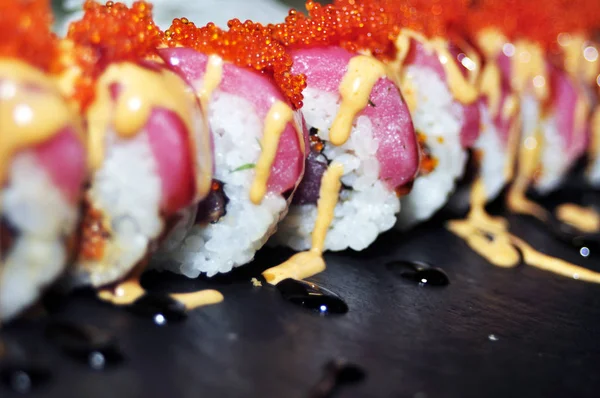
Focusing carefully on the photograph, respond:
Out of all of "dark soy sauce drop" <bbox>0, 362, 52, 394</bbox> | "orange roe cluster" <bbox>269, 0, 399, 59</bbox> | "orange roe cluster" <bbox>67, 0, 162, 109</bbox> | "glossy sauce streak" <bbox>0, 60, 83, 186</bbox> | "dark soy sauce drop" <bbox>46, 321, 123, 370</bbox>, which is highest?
"orange roe cluster" <bbox>269, 0, 399, 59</bbox>

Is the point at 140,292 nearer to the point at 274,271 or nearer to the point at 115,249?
the point at 115,249

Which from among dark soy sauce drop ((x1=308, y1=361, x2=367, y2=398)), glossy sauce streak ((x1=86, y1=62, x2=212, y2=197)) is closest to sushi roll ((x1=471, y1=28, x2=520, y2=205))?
dark soy sauce drop ((x1=308, y1=361, x2=367, y2=398))

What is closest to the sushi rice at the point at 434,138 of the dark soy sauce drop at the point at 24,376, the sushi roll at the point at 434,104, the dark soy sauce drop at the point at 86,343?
the sushi roll at the point at 434,104

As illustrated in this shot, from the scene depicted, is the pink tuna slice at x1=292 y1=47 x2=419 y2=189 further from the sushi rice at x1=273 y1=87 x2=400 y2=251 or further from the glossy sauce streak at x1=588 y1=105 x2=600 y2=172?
the glossy sauce streak at x1=588 y1=105 x2=600 y2=172

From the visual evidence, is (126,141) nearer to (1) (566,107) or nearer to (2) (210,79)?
(2) (210,79)

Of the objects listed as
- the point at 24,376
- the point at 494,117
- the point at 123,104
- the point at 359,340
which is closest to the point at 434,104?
the point at 494,117

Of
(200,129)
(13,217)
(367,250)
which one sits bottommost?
(367,250)

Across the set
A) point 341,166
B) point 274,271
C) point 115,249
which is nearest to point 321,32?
point 341,166
